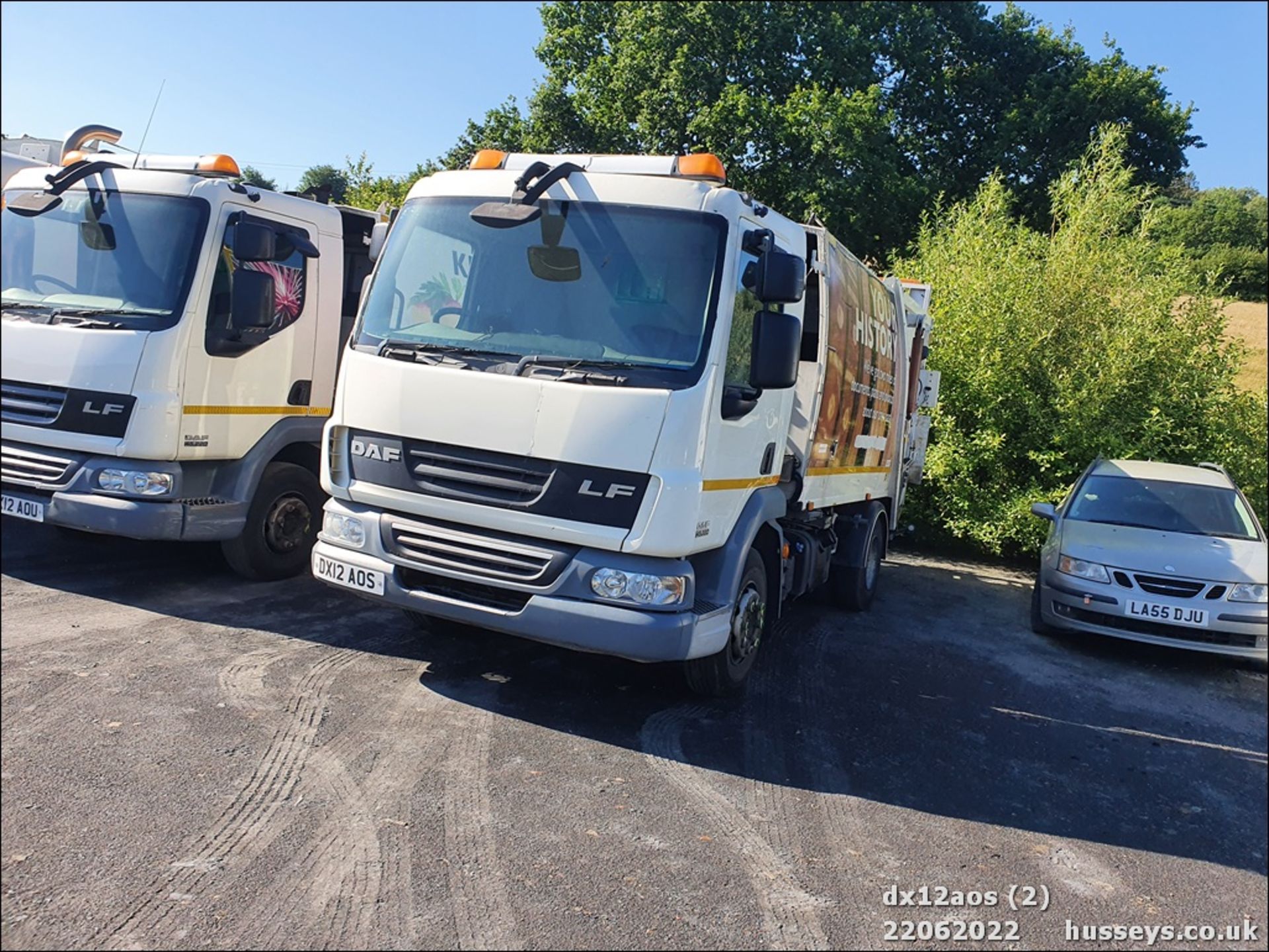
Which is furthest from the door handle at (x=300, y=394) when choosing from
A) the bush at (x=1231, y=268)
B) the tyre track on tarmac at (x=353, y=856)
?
the bush at (x=1231, y=268)

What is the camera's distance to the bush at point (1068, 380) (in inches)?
447

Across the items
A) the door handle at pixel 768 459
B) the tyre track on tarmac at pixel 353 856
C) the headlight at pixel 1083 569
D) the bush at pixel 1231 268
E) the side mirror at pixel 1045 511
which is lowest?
the tyre track on tarmac at pixel 353 856

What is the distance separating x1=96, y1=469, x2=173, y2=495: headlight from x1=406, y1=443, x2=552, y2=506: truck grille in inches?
84.6

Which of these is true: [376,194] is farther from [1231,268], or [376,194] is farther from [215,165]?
[1231,268]

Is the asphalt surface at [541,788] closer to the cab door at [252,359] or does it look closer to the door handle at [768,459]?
the cab door at [252,359]

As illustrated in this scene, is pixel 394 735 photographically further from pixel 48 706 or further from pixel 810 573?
pixel 810 573

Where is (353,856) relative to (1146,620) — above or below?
below

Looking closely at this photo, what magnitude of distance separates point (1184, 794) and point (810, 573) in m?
2.76

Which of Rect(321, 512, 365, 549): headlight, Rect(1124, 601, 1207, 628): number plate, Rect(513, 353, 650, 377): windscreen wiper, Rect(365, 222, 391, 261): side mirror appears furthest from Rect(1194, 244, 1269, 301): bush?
Rect(321, 512, 365, 549): headlight

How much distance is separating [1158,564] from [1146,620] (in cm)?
53

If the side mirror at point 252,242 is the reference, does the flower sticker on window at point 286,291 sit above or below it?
below

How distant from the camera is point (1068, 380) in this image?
1145 centimetres

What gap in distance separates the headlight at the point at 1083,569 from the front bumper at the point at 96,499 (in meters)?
6.49

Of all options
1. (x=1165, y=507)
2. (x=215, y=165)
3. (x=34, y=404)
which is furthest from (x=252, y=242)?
(x=1165, y=507)
